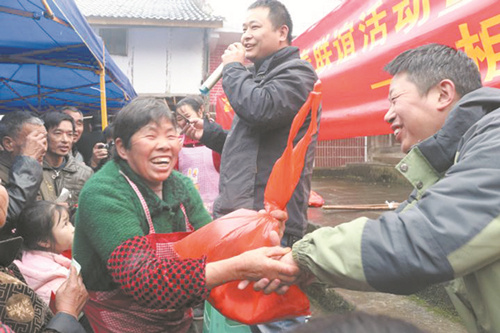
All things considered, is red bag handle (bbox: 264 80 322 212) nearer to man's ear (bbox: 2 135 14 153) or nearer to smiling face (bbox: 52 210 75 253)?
smiling face (bbox: 52 210 75 253)

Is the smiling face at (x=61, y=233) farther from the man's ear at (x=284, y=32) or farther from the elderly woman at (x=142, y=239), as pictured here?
the man's ear at (x=284, y=32)

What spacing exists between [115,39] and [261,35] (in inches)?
449

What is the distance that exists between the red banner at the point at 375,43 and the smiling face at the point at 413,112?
90 cm

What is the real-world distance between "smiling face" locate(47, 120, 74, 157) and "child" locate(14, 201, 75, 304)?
106 cm

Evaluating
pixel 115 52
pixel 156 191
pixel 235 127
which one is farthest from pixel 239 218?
pixel 115 52

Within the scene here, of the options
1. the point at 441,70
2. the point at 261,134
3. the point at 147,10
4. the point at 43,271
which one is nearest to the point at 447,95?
the point at 441,70

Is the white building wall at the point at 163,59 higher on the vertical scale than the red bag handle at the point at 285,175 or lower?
higher

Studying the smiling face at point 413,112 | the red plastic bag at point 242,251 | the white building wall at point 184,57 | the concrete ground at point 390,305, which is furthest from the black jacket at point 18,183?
the white building wall at point 184,57

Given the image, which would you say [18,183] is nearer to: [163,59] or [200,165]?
[200,165]

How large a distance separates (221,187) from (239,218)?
2.63 ft

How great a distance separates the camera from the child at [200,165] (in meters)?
3.50

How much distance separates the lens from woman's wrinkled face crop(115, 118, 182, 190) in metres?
1.51

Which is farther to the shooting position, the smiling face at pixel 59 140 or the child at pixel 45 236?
the smiling face at pixel 59 140

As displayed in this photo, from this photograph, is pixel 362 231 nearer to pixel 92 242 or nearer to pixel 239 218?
pixel 239 218
